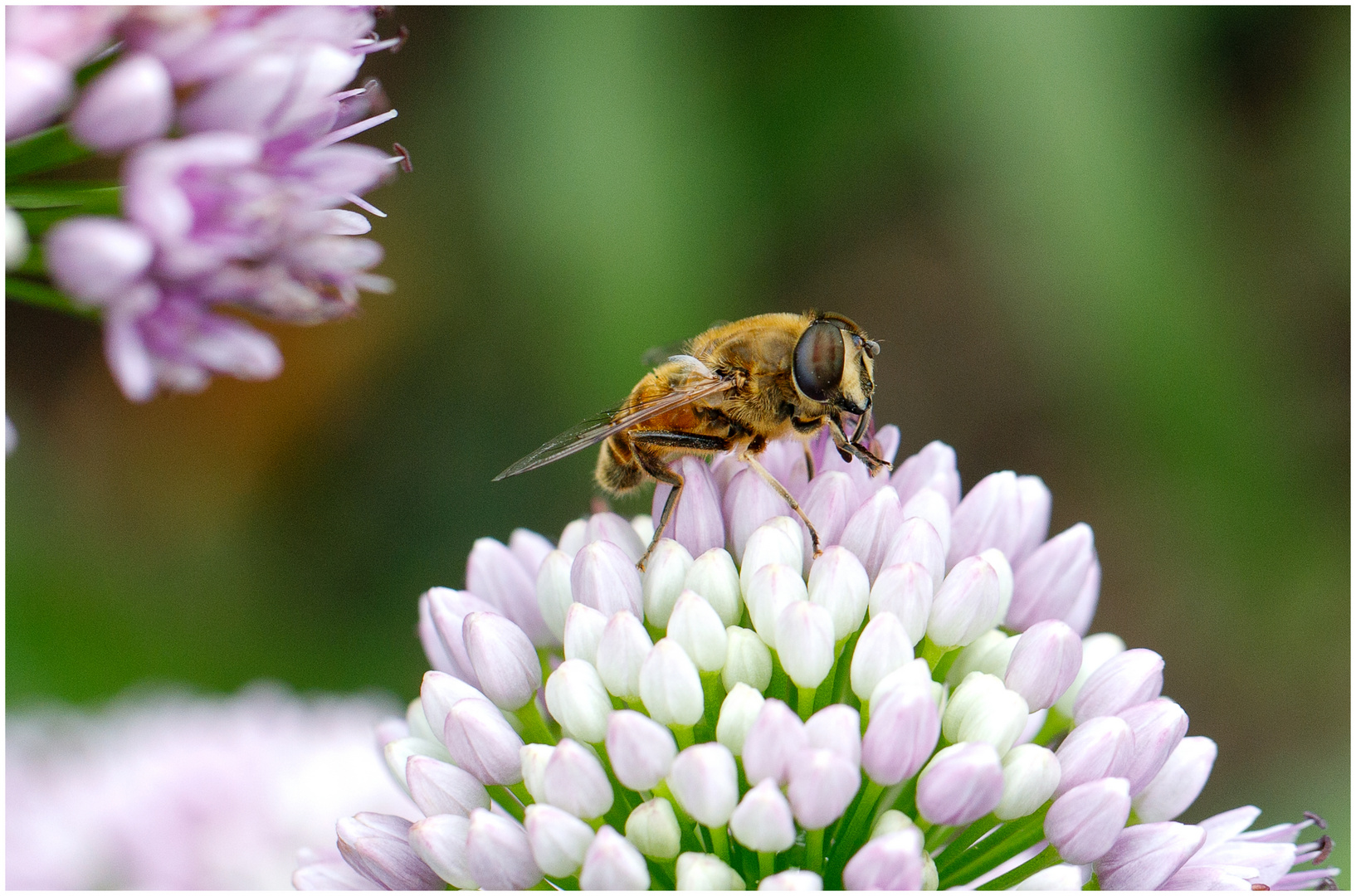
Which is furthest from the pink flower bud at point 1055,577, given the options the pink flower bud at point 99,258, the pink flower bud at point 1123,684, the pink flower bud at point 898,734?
the pink flower bud at point 99,258

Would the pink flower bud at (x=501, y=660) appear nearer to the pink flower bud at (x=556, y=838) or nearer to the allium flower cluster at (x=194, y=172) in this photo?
the pink flower bud at (x=556, y=838)

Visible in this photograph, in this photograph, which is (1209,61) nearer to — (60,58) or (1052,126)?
(1052,126)

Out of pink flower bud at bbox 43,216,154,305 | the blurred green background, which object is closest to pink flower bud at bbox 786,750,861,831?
pink flower bud at bbox 43,216,154,305

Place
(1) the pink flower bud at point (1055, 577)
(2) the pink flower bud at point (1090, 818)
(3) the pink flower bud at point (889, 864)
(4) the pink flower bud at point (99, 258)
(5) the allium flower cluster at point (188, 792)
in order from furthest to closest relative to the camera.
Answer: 1. (5) the allium flower cluster at point (188, 792)
2. (1) the pink flower bud at point (1055, 577)
3. (2) the pink flower bud at point (1090, 818)
4. (3) the pink flower bud at point (889, 864)
5. (4) the pink flower bud at point (99, 258)

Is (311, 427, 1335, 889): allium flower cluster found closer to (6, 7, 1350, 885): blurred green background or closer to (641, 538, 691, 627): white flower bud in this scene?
(641, 538, 691, 627): white flower bud

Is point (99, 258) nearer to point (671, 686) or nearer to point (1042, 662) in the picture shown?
point (671, 686)
